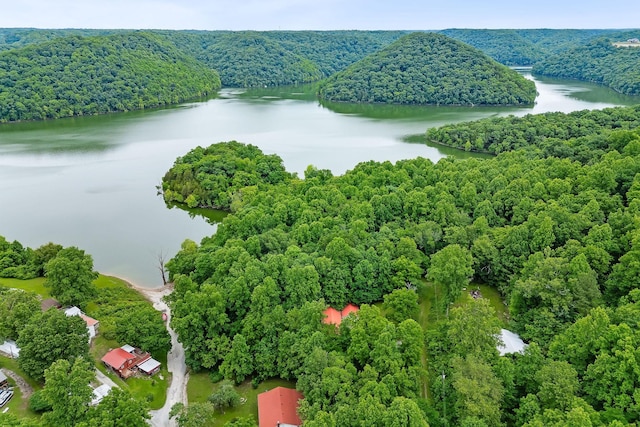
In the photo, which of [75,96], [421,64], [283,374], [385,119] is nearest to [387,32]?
[421,64]

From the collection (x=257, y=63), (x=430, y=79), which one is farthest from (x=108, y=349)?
(x=257, y=63)

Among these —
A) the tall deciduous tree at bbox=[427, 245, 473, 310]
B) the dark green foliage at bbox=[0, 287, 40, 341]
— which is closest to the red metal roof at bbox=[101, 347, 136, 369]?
the dark green foliage at bbox=[0, 287, 40, 341]

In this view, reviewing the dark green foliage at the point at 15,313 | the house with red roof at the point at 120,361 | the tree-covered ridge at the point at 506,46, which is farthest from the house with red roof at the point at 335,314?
the tree-covered ridge at the point at 506,46

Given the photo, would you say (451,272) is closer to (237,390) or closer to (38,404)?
(237,390)

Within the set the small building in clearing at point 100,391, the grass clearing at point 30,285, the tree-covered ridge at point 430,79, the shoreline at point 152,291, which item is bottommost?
the shoreline at point 152,291

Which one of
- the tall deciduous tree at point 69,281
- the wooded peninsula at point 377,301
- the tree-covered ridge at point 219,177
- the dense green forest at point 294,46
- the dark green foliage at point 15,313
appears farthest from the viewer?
the dense green forest at point 294,46

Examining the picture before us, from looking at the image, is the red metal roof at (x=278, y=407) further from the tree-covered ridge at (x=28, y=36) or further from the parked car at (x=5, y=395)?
the tree-covered ridge at (x=28, y=36)

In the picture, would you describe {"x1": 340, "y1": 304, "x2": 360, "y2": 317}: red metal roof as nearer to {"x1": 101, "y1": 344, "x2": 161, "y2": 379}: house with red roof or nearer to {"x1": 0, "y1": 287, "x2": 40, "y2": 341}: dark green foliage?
{"x1": 101, "y1": 344, "x2": 161, "y2": 379}: house with red roof
